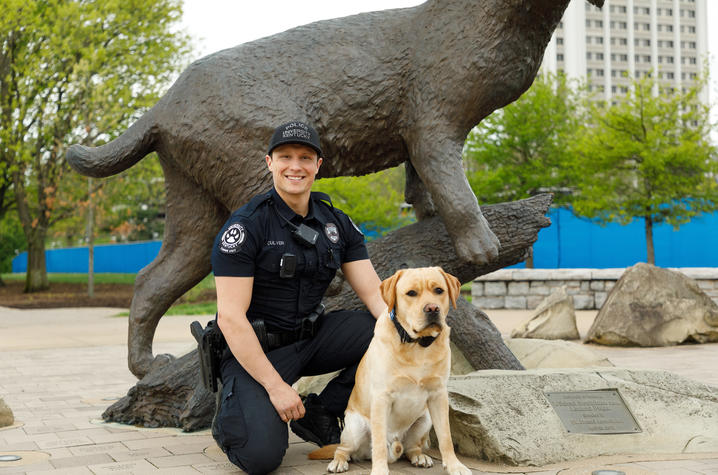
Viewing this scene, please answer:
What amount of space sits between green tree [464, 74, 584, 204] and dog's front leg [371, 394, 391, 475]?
19.2 metres

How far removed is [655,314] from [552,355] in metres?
3.90

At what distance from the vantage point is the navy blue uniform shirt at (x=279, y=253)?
3197mm

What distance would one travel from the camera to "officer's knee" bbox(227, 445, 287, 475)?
9.95ft

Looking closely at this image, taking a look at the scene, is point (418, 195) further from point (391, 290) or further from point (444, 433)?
point (444, 433)

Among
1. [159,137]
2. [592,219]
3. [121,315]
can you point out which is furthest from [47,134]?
[159,137]

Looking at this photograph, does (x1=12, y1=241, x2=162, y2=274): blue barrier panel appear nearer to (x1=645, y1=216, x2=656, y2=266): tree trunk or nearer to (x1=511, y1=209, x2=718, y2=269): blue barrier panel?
(x1=511, y1=209, x2=718, y2=269): blue barrier panel

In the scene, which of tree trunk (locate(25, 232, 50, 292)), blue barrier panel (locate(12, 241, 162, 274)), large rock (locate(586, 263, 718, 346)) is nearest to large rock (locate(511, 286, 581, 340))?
large rock (locate(586, 263, 718, 346))

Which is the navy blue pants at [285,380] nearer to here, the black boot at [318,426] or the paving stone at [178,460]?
the black boot at [318,426]

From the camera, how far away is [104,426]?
4332 mm

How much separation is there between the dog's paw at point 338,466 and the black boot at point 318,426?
1.44 ft

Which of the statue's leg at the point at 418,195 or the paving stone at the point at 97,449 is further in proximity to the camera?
the statue's leg at the point at 418,195

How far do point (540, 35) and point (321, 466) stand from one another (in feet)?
9.08

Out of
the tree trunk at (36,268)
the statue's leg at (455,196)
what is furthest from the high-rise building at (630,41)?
the statue's leg at (455,196)

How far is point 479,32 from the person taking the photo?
13.4 ft
